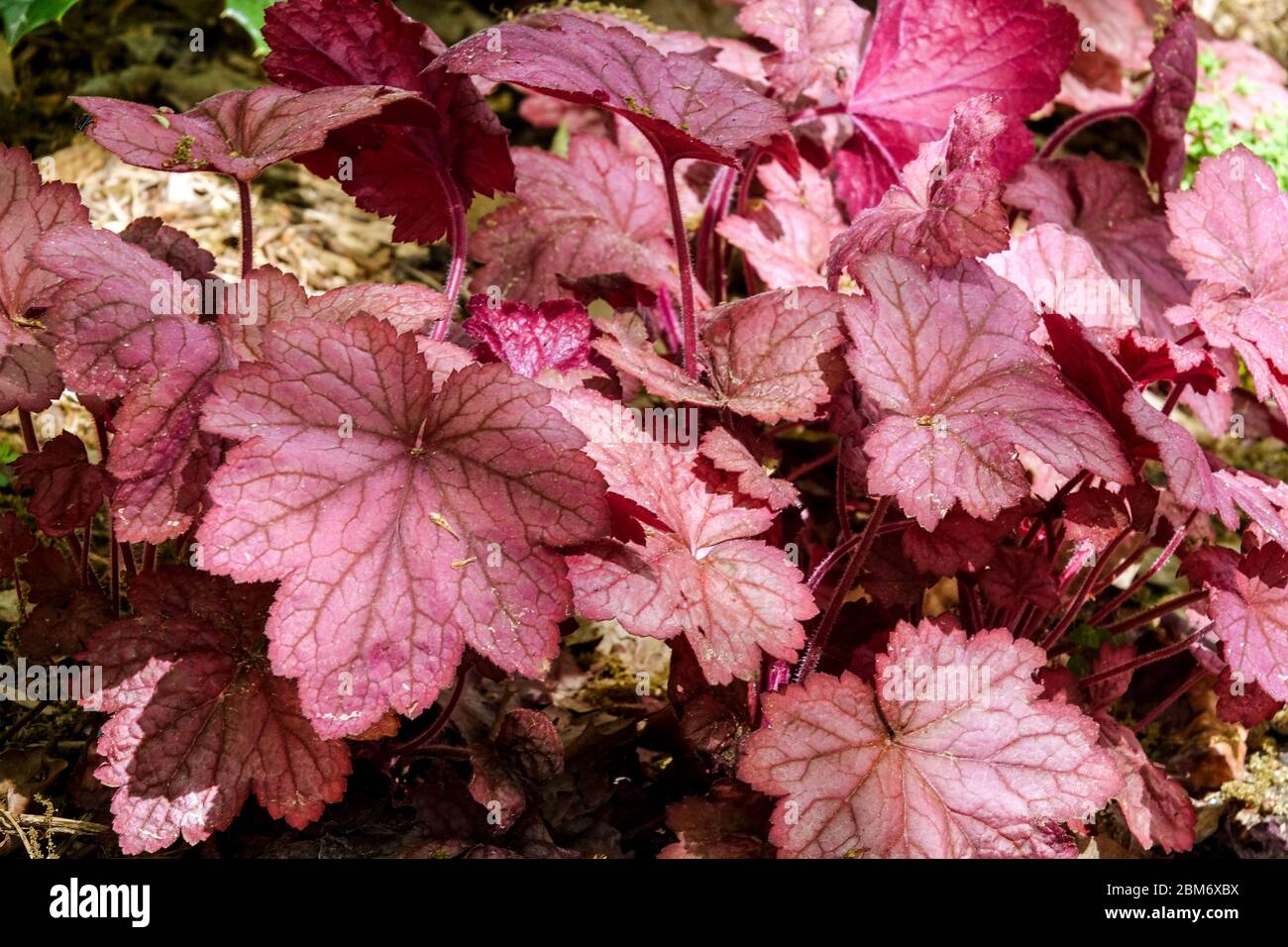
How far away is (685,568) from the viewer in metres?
1.50

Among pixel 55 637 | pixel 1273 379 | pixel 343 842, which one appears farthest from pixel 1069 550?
pixel 55 637

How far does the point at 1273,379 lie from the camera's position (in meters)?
1.69

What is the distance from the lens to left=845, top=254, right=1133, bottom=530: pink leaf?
1433mm

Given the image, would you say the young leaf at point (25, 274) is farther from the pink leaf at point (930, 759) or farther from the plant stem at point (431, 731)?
the pink leaf at point (930, 759)

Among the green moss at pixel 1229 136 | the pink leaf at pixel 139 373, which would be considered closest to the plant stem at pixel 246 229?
the pink leaf at pixel 139 373

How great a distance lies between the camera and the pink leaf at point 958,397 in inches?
56.4

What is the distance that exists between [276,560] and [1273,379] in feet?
4.86

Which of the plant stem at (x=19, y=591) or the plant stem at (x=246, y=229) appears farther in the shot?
the plant stem at (x=19, y=591)

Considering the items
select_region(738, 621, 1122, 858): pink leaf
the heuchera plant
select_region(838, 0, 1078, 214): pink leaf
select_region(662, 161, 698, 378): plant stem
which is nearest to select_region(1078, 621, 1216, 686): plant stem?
the heuchera plant

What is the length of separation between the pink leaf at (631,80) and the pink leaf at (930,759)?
30.7 inches

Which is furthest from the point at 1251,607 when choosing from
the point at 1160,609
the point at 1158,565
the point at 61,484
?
the point at 61,484

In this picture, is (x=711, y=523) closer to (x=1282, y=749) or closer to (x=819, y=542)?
(x=819, y=542)

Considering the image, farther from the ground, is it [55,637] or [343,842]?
[55,637]

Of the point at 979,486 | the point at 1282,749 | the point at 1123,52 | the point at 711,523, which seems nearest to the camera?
the point at 979,486
